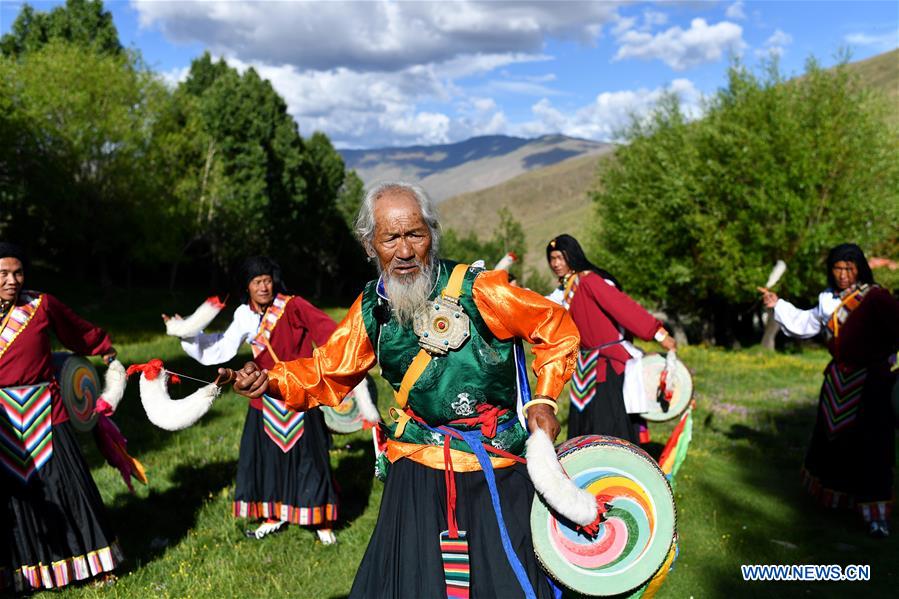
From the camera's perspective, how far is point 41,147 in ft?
95.1

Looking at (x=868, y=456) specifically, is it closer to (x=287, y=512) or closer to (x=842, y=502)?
(x=842, y=502)

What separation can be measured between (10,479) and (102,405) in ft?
2.71

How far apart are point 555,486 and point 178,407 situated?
2032 millimetres

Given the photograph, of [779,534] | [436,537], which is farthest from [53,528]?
[779,534]

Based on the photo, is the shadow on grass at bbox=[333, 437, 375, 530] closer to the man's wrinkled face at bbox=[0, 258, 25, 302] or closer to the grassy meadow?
the grassy meadow

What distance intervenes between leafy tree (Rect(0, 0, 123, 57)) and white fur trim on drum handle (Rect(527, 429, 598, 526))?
48.3m

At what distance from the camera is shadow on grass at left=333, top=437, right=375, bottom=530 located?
7.63 metres

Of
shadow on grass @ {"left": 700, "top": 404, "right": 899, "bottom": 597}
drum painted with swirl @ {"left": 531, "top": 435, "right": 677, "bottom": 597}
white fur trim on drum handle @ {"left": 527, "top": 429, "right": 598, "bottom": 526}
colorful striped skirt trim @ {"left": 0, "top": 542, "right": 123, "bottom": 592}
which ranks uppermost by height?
white fur trim on drum handle @ {"left": 527, "top": 429, "right": 598, "bottom": 526}

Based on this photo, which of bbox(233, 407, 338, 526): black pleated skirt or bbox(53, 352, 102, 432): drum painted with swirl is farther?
bbox(233, 407, 338, 526): black pleated skirt

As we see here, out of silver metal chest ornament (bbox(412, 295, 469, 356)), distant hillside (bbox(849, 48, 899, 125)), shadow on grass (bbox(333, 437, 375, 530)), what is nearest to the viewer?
silver metal chest ornament (bbox(412, 295, 469, 356))

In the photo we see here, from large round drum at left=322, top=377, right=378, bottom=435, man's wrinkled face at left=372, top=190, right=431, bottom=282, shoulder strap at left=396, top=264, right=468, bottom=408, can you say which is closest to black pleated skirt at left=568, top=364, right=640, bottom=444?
large round drum at left=322, top=377, right=378, bottom=435

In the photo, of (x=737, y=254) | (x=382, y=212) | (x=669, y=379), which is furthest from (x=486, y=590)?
(x=737, y=254)

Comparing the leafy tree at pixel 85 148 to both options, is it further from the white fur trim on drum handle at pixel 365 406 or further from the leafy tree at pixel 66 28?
the white fur trim on drum handle at pixel 365 406

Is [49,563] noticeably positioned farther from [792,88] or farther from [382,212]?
[792,88]
